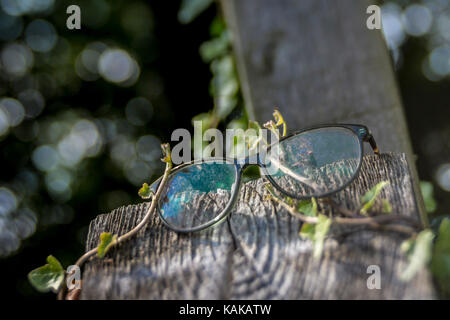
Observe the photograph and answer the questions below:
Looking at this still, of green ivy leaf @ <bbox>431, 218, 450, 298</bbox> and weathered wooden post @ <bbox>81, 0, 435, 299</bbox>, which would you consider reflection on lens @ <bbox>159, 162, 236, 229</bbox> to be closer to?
weathered wooden post @ <bbox>81, 0, 435, 299</bbox>

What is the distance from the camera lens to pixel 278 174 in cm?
86

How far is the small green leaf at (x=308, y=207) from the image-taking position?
2.32ft

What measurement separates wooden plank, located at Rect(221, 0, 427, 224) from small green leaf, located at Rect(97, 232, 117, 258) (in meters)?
0.72

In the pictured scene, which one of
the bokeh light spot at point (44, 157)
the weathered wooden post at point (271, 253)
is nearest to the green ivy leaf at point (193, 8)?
the weathered wooden post at point (271, 253)

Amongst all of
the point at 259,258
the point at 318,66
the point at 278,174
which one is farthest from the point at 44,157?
the point at 259,258

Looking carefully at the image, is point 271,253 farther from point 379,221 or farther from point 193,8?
point 193,8

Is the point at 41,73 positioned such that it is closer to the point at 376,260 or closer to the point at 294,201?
the point at 294,201

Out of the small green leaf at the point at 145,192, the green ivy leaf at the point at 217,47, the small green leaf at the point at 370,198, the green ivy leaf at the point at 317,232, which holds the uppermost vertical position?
the green ivy leaf at the point at 217,47

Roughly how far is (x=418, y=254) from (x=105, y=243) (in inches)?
22.1

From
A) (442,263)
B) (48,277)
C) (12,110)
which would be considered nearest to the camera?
(442,263)

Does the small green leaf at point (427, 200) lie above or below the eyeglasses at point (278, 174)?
below

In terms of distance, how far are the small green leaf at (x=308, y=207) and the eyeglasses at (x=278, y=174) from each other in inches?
0.6

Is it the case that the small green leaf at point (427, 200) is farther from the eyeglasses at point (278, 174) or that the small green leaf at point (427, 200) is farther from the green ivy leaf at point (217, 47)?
the green ivy leaf at point (217, 47)

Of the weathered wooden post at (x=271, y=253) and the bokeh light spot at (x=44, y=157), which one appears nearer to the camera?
the weathered wooden post at (x=271, y=253)
